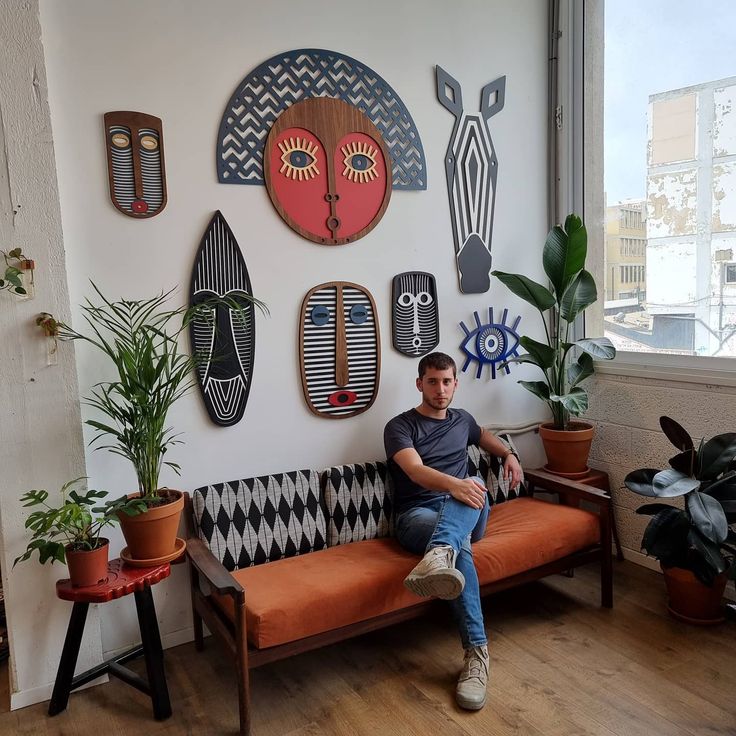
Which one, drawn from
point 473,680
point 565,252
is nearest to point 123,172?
point 565,252

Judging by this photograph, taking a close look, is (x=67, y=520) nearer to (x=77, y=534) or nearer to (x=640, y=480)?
(x=77, y=534)

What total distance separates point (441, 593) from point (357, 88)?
2.17 metres

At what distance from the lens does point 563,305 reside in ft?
10.6

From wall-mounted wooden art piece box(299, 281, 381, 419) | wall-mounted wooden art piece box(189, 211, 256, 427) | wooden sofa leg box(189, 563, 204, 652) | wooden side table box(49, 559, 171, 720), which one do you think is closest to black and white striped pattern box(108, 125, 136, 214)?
wall-mounted wooden art piece box(189, 211, 256, 427)

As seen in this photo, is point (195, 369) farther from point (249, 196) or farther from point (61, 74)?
point (61, 74)

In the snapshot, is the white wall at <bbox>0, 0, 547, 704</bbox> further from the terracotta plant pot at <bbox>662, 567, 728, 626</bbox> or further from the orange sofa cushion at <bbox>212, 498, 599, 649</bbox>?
the terracotta plant pot at <bbox>662, 567, 728, 626</bbox>

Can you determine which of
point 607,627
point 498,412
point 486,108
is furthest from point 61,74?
point 607,627

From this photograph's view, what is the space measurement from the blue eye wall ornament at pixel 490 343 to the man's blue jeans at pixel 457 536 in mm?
878

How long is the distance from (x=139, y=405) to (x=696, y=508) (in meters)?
2.10

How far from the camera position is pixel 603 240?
11.3ft

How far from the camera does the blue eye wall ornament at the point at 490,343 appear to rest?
3357 millimetres

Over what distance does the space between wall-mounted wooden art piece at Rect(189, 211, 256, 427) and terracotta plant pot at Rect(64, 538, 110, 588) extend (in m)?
0.72

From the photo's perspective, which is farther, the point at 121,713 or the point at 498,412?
the point at 498,412

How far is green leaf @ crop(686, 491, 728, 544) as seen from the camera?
242 cm
